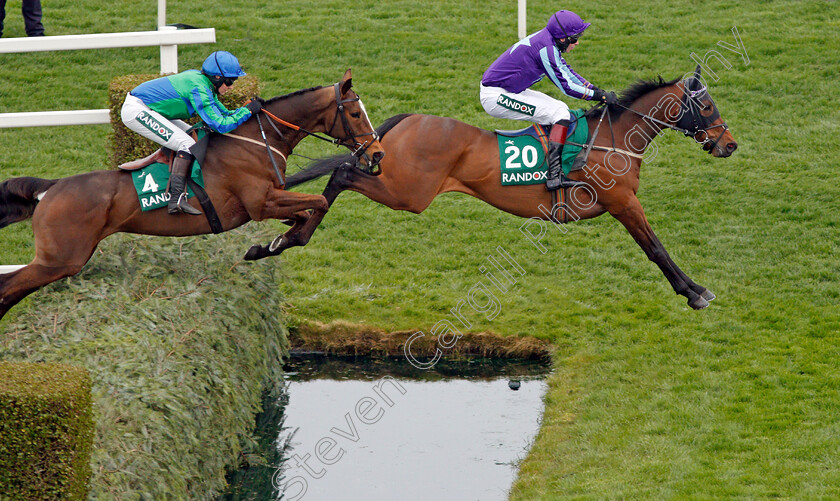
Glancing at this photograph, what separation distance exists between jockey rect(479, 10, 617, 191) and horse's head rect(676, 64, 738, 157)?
0.58 m

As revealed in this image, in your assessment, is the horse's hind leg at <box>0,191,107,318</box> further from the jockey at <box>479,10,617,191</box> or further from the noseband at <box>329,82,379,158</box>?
the jockey at <box>479,10,617,191</box>

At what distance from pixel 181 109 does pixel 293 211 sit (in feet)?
3.62

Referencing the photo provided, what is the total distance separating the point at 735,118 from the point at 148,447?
9.93m

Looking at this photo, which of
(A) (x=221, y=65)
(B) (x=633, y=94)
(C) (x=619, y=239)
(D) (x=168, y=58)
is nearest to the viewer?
(A) (x=221, y=65)

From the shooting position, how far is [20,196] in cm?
794

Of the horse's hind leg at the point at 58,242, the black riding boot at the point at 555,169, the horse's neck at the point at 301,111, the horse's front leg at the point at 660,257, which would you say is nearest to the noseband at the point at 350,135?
the horse's neck at the point at 301,111

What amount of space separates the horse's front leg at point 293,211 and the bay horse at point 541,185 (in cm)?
22

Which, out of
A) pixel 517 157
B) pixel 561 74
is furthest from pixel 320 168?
pixel 561 74

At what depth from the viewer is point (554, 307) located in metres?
11.1

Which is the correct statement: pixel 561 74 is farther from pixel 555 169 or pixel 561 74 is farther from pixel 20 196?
pixel 20 196

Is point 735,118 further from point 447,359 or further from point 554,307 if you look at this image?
point 447,359

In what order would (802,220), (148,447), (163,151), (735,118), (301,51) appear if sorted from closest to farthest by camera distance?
(148,447)
(163,151)
(802,220)
(735,118)
(301,51)

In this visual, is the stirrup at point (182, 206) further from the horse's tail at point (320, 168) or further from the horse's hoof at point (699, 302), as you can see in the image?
the horse's hoof at point (699, 302)

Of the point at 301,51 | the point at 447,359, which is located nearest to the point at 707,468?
the point at 447,359
